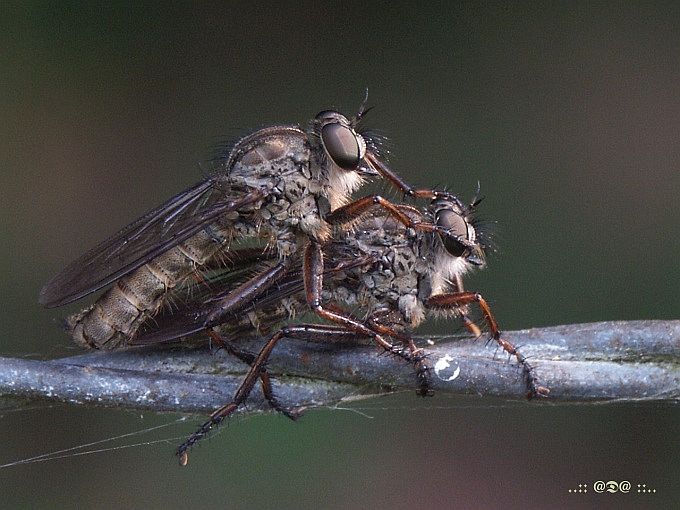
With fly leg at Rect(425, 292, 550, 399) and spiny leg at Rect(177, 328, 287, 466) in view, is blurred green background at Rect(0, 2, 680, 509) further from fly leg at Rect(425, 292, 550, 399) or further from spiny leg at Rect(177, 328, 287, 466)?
spiny leg at Rect(177, 328, 287, 466)

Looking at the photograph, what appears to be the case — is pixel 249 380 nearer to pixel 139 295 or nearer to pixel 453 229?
pixel 139 295

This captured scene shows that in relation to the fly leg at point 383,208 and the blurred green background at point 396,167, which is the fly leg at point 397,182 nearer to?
the fly leg at point 383,208

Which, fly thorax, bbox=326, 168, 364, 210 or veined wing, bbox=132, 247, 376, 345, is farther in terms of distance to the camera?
fly thorax, bbox=326, 168, 364, 210

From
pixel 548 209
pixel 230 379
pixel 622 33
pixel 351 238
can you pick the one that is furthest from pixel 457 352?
pixel 622 33

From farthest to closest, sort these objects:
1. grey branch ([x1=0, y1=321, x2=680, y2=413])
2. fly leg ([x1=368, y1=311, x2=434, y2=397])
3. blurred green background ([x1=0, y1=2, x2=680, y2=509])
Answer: blurred green background ([x1=0, y1=2, x2=680, y2=509]) → fly leg ([x1=368, y1=311, x2=434, y2=397]) → grey branch ([x1=0, y1=321, x2=680, y2=413])

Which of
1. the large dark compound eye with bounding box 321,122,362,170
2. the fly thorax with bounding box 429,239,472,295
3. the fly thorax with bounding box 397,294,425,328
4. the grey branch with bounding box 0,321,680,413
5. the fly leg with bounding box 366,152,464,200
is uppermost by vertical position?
the large dark compound eye with bounding box 321,122,362,170

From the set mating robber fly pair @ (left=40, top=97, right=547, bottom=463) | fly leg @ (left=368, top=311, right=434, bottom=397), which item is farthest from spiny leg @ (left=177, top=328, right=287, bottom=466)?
fly leg @ (left=368, top=311, right=434, bottom=397)

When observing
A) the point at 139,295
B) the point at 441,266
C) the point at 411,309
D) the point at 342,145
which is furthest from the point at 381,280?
the point at 139,295
